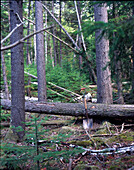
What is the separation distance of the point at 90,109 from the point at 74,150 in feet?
11.3

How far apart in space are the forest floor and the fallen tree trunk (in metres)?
0.37

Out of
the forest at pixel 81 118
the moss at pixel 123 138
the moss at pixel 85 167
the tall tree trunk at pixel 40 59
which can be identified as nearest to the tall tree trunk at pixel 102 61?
the forest at pixel 81 118

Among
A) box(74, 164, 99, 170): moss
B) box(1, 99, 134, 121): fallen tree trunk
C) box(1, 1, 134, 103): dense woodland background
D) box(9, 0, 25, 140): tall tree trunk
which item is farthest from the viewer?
box(1, 99, 134, 121): fallen tree trunk

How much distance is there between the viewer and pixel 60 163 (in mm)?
4449

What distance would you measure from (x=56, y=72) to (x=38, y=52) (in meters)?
3.69

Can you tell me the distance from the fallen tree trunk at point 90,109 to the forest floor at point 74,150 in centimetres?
37

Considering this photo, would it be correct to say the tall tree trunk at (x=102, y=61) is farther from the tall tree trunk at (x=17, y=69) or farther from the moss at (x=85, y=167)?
the moss at (x=85, y=167)

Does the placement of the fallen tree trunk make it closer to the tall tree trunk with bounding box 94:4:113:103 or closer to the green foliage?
the tall tree trunk with bounding box 94:4:113:103

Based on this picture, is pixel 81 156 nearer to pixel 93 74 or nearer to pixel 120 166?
pixel 120 166

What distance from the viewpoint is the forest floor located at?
3.35m

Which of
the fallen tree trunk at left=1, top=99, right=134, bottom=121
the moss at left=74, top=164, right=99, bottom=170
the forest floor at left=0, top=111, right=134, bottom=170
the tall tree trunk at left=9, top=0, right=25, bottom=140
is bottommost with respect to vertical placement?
the moss at left=74, top=164, right=99, bottom=170

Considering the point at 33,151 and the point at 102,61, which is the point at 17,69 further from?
the point at 102,61

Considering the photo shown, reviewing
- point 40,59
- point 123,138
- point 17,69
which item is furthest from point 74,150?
point 40,59

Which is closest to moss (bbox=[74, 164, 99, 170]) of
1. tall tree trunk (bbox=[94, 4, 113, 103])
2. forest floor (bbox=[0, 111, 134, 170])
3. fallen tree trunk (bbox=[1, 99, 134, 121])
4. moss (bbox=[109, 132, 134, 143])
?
Result: forest floor (bbox=[0, 111, 134, 170])
